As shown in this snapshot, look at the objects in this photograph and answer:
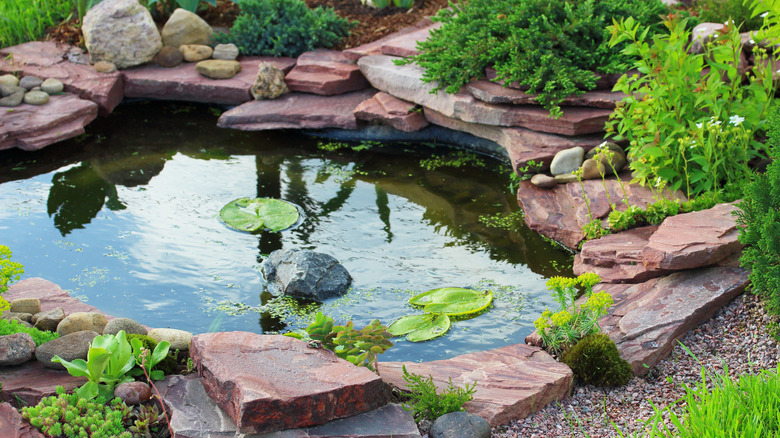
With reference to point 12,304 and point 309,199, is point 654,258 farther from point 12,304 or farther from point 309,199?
point 12,304

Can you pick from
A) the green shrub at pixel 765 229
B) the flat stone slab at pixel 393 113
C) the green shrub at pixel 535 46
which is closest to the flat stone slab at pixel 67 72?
the flat stone slab at pixel 393 113

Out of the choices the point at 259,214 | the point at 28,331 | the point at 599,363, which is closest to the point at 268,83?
the point at 259,214

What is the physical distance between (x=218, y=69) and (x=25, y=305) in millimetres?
5192

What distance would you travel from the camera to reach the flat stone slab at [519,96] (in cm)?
674

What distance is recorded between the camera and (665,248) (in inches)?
177

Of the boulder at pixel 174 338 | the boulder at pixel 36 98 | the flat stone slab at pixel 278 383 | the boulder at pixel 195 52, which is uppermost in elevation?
the boulder at pixel 195 52

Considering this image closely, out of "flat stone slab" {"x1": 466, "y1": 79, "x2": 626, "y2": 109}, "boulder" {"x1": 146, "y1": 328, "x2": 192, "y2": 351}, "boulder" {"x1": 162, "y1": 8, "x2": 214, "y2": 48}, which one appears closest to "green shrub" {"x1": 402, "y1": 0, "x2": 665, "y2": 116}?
"flat stone slab" {"x1": 466, "y1": 79, "x2": 626, "y2": 109}

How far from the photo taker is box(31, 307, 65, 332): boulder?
4020 mm

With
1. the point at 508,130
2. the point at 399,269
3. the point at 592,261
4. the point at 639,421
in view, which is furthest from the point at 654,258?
the point at 508,130

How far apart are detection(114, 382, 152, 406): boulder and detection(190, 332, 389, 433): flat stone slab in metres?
0.28

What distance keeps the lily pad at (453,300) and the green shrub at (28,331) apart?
7.57 ft

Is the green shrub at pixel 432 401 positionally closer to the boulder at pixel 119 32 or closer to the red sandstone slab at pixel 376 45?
the red sandstone slab at pixel 376 45

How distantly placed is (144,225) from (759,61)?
525 centimetres

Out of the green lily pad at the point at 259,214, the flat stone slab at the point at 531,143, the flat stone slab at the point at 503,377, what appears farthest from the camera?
the flat stone slab at the point at 531,143
